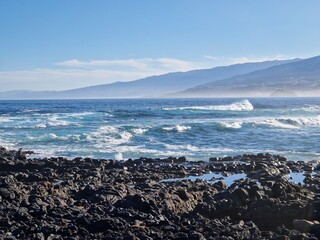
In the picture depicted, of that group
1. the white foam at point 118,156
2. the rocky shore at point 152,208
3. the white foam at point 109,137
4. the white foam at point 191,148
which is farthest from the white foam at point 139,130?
the rocky shore at point 152,208

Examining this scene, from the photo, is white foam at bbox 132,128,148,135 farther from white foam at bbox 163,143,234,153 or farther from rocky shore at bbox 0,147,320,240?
rocky shore at bbox 0,147,320,240

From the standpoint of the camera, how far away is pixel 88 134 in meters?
39.8

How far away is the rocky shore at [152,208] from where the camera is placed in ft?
38.0

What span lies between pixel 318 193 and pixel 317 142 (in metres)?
19.9

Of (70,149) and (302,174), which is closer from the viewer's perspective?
(302,174)

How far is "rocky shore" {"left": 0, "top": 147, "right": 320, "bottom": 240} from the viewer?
456 inches

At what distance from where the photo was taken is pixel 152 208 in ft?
44.7

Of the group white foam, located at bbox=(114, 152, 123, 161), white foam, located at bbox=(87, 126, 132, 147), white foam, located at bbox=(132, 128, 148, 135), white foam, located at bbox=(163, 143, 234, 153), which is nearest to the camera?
Result: white foam, located at bbox=(114, 152, 123, 161)

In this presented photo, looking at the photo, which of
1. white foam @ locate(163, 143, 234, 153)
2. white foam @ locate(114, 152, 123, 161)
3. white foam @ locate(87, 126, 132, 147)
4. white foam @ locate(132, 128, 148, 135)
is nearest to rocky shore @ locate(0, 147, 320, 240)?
white foam @ locate(114, 152, 123, 161)

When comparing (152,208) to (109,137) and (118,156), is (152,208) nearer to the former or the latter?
(118,156)

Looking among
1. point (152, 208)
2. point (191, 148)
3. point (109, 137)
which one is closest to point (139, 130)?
point (109, 137)

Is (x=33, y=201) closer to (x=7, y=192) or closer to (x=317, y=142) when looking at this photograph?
(x=7, y=192)

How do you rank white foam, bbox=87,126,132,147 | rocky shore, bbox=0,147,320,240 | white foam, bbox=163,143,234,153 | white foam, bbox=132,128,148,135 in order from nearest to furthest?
1. rocky shore, bbox=0,147,320,240
2. white foam, bbox=163,143,234,153
3. white foam, bbox=87,126,132,147
4. white foam, bbox=132,128,148,135

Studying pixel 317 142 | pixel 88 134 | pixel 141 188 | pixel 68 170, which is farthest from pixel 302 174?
pixel 88 134
